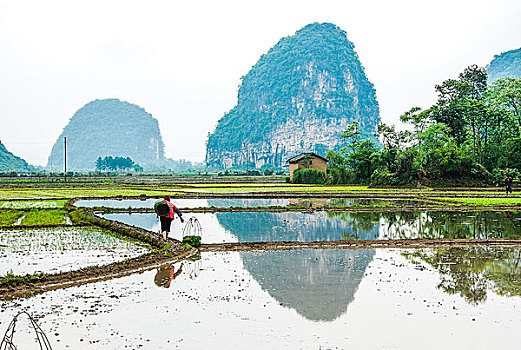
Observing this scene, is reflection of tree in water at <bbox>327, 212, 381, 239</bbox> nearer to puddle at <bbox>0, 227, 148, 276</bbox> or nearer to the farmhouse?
puddle at <bbox>0, 227, 148, 276</bbox>

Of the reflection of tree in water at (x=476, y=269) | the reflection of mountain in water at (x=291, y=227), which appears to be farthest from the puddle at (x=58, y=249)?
the reflection of tree in water at (x=476, y=269)

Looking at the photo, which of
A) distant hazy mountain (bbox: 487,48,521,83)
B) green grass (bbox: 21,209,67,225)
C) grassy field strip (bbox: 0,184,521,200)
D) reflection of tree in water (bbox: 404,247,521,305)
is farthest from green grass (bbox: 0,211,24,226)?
distant hazy mountain (bbox: 487,48,521,83)

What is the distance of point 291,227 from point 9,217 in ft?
35.4

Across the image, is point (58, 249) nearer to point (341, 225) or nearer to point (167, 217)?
point (167, 217)

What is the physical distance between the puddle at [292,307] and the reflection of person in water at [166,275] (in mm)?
34

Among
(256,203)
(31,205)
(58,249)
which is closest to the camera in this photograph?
(58,249)

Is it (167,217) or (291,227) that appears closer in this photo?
(167,217)

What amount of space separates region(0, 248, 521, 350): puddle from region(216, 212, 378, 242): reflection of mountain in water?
355 centimetres

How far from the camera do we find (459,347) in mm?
5055

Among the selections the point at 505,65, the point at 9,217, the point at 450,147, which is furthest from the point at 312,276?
the point at 505,65

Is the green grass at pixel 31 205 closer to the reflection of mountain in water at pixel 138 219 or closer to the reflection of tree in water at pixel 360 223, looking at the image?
the reflection of mountain in water at pixel 138 219

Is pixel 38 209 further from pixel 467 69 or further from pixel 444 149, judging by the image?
pixel 467 69

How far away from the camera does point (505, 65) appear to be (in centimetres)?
16012

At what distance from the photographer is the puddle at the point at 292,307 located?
5285 millimetres
